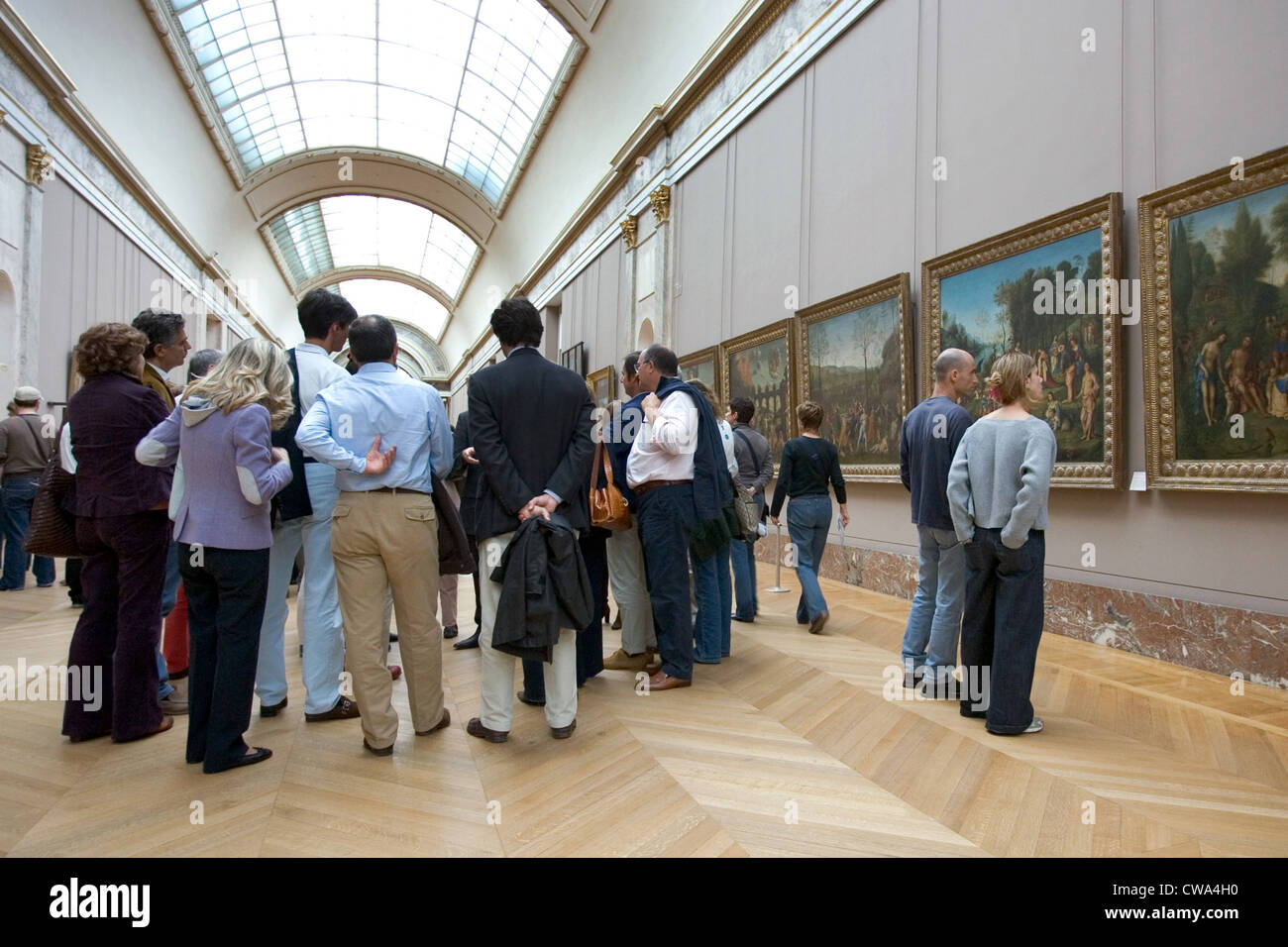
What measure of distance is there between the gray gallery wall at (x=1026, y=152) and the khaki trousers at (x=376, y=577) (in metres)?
4.63

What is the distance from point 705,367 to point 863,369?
4.42 m

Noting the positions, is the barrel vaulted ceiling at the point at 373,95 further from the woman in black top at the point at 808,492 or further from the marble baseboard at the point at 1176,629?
the marble baseboard at the point at 1176,629

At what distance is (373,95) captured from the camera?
26.5m

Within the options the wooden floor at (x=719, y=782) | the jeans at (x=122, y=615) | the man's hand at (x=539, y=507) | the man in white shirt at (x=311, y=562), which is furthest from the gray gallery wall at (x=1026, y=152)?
the jeans at (x=122, y=615)

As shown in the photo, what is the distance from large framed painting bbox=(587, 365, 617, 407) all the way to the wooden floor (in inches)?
530

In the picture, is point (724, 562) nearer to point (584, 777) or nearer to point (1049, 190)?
point (584, 777)

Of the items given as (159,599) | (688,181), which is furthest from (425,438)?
(688,181)

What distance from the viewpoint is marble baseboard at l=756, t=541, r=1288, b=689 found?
436cm

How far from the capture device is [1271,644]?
4.33 m

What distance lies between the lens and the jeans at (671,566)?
4.66 metres

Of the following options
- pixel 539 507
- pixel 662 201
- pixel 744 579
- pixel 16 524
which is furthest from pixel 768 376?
pixel 16 524

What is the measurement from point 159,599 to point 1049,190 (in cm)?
648

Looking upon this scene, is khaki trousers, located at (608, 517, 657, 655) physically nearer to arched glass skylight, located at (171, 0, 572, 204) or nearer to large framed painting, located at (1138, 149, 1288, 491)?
large framed painting, located at (1138, 149, 1288, 491)

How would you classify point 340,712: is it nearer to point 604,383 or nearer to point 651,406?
point 651,406
